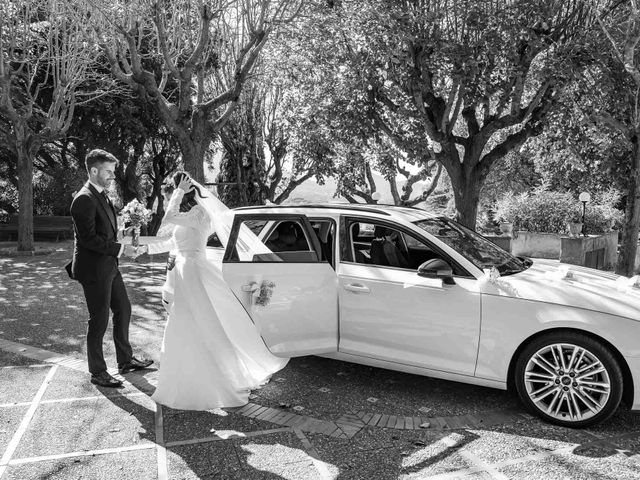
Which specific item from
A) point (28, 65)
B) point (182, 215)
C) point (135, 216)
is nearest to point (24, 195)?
point (28, 65)

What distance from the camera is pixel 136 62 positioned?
36.4 ft

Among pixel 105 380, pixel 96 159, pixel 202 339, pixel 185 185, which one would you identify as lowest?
pixel 105 380

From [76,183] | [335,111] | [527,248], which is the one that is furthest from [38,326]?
[76,183]

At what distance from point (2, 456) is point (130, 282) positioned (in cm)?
790

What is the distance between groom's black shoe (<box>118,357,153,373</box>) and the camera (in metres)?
5.46

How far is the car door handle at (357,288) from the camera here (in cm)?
485

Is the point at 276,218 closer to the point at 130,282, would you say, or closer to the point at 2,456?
the point at 2,456

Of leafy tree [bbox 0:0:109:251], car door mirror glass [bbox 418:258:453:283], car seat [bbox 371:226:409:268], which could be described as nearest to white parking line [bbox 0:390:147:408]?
car seat [bbox 371:226:409:268]

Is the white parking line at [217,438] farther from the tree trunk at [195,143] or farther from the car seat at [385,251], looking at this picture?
the tree trunk at [195,143]

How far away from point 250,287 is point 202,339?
30.5 inches

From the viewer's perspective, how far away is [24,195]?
1616 centimetres

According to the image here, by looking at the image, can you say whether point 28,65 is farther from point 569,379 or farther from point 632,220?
point 569,379

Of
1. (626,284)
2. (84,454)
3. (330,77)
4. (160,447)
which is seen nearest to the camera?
(84,454)

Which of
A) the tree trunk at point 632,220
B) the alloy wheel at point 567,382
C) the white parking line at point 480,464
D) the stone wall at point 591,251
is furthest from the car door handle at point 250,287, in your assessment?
the stone wall at point 591,251
